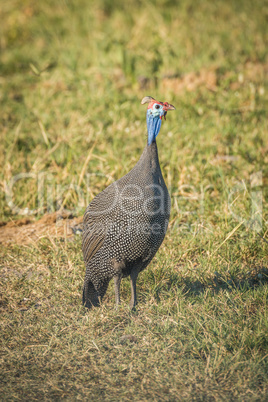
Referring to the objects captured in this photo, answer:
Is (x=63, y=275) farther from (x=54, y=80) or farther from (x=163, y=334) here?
(x=54, y=80)

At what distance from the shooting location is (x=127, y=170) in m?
4.43

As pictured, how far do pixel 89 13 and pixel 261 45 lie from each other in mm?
3074

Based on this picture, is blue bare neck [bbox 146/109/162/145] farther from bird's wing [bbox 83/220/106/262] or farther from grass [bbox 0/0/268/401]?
Answer: grass [bbox 0/0/268/401]

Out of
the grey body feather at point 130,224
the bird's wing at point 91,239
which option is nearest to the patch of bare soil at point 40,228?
the bird's wing at point 91,239

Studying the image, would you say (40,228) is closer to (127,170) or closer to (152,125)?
(127,170)

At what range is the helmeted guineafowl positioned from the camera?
8.91 ft

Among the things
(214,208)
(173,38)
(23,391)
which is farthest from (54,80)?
(23,391)

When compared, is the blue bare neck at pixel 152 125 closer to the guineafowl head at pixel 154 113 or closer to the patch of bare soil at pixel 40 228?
the guineafowl head at pixel 154 113

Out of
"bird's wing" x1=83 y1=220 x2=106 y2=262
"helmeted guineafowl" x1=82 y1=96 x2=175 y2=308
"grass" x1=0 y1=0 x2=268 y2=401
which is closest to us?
"grass" x1=0 y1=0 x2=268 y2=401

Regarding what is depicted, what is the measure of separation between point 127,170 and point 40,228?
997 millimetres

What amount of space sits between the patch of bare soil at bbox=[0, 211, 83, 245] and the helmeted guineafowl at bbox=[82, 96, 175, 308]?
A: 779 mm

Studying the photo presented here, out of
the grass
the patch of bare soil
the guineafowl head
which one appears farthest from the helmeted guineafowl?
the patch of bare soil

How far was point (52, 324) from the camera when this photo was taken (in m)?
2.77

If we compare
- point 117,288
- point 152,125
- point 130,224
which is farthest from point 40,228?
point 152,125
